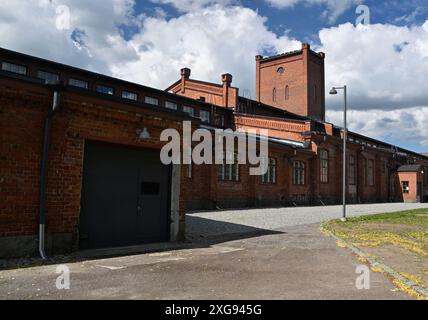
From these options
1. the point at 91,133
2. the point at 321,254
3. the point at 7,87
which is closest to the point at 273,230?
the point at 321,254

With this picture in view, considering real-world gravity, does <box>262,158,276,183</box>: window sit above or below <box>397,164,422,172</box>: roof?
below

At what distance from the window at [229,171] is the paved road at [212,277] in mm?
13785

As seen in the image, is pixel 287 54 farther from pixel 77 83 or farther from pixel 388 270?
pixel 388 270

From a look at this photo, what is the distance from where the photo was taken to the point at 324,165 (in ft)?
119

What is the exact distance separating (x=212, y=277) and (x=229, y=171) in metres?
17.9

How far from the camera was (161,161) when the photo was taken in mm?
10984

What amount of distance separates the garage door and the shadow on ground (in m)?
0.36

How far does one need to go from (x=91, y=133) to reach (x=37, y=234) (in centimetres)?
249

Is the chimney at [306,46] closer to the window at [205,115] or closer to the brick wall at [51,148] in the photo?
the window at [205,115]

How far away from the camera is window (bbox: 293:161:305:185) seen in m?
31.9

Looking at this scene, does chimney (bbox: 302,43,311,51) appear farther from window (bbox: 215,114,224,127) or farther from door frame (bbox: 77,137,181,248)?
door frame (bbox: 77,137,181,248)

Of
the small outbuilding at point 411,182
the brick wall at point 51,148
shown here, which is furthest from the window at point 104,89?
the small outbuilding at point 411,182

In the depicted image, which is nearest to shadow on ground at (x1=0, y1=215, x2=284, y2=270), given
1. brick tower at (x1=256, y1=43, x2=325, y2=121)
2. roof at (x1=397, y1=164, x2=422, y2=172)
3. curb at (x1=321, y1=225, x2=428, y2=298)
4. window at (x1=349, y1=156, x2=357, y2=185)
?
curb at (x1=321, y1=225, x2=428, y2=298)
